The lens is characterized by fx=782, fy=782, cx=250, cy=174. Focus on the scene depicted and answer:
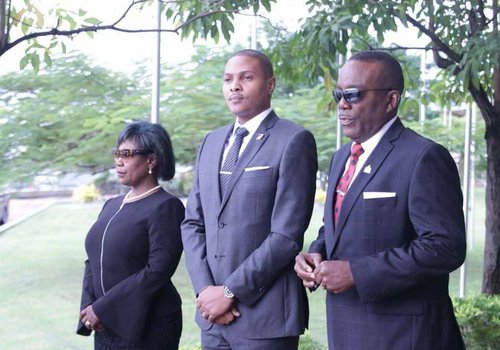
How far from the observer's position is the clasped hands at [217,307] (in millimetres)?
2600

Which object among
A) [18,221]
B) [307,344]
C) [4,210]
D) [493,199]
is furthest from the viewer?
[18,221]

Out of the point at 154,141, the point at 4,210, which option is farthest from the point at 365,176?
the point at 4,210

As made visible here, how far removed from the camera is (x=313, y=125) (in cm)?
1038

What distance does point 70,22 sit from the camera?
336 cm

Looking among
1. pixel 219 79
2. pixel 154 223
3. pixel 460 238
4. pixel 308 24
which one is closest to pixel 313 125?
pixel 219 79

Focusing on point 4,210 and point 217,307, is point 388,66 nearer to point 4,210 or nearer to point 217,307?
point 217,307

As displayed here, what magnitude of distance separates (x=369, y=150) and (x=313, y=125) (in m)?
8.01

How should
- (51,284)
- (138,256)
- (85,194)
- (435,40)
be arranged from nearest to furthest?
1. (138,256)
2. (435,40)
3. (51,284)
4. (85,194)

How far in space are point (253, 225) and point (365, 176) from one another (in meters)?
0.49

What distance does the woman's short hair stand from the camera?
3055 mm

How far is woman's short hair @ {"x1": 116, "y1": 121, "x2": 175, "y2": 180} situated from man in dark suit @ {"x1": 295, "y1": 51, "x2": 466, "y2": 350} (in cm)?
87

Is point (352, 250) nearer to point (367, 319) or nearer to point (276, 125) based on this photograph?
point (367, 319)

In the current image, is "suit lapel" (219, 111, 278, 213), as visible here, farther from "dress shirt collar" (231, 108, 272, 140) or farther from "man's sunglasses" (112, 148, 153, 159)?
"man's sunglasses" (112, 148, 153, 159)

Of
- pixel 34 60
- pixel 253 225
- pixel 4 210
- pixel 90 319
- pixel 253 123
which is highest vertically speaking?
pixel 34 60
